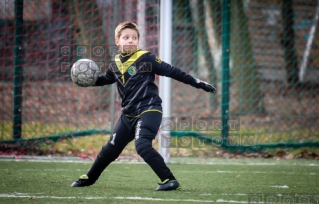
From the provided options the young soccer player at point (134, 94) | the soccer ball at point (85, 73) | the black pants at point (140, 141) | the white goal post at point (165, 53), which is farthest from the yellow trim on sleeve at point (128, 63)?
the white goal post at point (165, 53)

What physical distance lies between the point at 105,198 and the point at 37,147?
13.9ft

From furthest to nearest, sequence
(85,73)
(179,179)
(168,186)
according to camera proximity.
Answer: (179,179), (85,73), (168,186)

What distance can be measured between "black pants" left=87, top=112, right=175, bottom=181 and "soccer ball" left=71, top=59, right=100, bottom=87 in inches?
17.1

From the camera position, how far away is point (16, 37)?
9102mm

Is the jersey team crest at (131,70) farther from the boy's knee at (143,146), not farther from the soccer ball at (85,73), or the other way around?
the boy's knee at (143,146)

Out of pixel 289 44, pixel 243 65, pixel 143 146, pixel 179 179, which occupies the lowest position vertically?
pixel 179 179

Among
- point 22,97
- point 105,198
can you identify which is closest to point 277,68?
point 22,97

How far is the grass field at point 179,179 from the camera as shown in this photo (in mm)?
5039

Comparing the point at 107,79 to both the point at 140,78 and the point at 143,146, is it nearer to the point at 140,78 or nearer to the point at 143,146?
the point at 140,78

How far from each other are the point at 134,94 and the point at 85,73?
0.49 m

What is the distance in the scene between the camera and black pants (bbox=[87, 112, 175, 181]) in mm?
5465

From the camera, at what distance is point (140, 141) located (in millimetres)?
5500

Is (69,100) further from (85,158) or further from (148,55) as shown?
(148,55)

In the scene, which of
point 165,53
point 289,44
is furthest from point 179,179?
point 289,44
